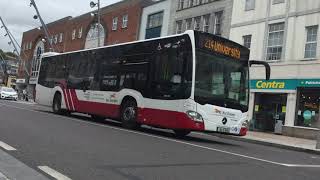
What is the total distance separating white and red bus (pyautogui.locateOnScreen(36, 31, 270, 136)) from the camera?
52.6 feet

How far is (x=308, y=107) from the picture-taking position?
100 feet

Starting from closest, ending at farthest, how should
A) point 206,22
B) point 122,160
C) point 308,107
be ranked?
point 122,160 → point 308,107 → point 206,22

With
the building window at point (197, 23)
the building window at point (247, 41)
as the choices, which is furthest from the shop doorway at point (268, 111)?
the building window at point (197, 23)

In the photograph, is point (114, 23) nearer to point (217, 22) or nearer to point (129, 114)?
point (217, 22)

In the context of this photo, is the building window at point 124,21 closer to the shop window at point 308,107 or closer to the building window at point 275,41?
the building window at point 275,41

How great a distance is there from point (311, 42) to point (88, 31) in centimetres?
3681

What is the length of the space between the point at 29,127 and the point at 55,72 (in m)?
10.7

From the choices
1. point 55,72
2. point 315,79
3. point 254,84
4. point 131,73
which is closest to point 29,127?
point 131,73

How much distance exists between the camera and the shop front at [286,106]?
3011 cm

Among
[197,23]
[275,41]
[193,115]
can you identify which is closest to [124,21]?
[197,23]

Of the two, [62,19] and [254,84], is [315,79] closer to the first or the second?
[254,84]

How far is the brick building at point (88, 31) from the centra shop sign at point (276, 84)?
13575 mm

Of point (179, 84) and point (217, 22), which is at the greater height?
point (217, 22)

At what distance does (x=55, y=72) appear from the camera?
26.4 metres
